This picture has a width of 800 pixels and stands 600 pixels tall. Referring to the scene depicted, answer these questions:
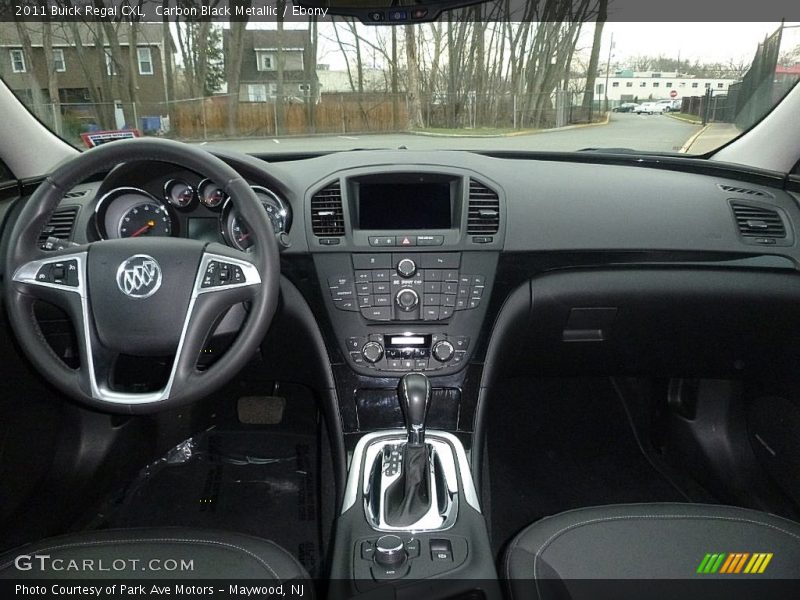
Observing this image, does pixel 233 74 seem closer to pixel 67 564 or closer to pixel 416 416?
pixel 416 416

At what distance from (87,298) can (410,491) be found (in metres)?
0.96

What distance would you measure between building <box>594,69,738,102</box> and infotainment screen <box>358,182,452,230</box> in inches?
25.6

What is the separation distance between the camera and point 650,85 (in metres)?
2.20

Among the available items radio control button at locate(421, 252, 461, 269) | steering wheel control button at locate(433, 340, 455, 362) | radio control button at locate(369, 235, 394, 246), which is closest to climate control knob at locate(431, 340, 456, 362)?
steering wheel control button at locate(433, 340, 455, 362)

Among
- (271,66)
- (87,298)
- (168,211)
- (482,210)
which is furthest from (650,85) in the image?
(87,298)

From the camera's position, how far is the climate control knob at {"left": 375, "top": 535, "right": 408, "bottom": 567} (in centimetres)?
156

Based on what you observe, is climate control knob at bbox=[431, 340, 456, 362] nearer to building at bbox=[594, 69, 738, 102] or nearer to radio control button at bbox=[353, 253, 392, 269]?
radio control button at bbox=[353, 253, 392, 269]

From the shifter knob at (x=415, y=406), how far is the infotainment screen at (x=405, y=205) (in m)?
0.53

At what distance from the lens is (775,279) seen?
2.21 metres

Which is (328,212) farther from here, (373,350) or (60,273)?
(60,273)

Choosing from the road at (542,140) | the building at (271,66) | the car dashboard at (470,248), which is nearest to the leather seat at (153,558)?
the car dashboard at (470,248)

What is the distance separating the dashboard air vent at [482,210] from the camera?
210 centimetres

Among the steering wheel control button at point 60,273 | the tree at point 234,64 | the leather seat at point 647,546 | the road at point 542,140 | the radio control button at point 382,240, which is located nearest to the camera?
the leather seat at point 647,546

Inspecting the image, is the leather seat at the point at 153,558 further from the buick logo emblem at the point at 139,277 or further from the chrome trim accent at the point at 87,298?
the buick logo emblem at the point at 139,277
